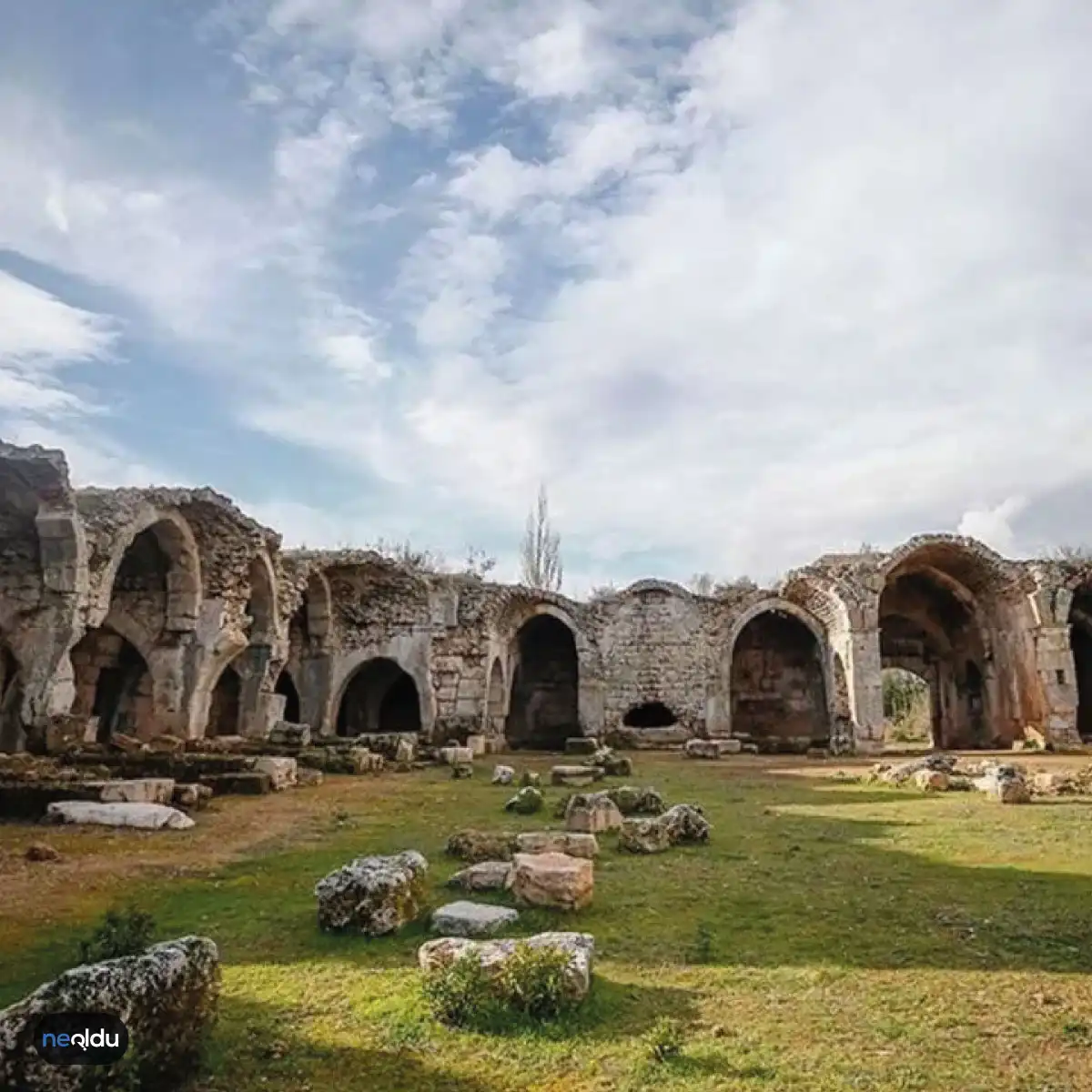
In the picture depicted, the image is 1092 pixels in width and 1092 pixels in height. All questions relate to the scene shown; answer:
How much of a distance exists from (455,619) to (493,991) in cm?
1976

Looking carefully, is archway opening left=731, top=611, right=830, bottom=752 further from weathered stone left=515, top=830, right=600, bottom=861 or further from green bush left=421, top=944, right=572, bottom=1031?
green bush left=421, top=944, right=572, bottom=1031

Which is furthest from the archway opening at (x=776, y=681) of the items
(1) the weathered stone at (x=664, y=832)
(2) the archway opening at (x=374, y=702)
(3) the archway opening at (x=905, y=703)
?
(1) the weathered stone at (x=664, y=832)

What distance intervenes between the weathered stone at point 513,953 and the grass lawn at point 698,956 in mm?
106

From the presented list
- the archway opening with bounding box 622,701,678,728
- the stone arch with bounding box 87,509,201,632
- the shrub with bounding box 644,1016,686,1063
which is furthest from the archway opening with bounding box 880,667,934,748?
the shrub with bounding box 644,1016,686,1063

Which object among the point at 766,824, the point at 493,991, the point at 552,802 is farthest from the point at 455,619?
the point at 493,991

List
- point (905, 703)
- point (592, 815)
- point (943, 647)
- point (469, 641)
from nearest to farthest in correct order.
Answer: point (592, 815) → point (469, 641) → point (943, 647) → point (905, 703)

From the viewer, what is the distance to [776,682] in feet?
88.5

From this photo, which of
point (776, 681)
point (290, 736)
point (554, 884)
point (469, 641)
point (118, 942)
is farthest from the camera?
point (776, 681)

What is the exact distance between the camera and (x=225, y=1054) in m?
A: 3.12

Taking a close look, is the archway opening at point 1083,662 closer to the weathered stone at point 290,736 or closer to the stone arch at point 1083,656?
the stone arch at point 1083,656

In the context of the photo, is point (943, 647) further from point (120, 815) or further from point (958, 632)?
point (120, 815)

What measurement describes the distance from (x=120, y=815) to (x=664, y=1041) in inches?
273

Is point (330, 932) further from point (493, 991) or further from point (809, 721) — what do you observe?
point (809, 721)

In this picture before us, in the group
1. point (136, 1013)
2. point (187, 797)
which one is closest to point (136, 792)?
point (187, 797)
